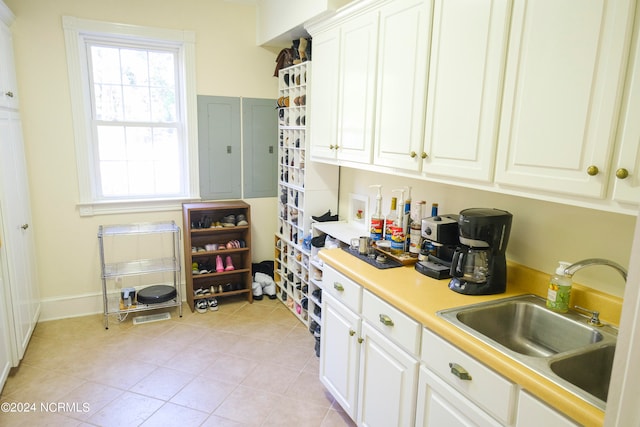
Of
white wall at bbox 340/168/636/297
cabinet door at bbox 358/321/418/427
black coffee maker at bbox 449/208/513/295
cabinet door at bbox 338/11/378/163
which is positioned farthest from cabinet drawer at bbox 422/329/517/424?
cabinet door at bbox 338/11/378/163

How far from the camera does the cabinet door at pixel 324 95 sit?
8.70 ft

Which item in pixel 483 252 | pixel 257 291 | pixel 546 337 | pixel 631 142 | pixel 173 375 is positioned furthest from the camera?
pixel 257 291

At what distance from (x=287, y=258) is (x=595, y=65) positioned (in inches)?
113

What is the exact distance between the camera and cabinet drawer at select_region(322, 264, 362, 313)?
6.59 ft

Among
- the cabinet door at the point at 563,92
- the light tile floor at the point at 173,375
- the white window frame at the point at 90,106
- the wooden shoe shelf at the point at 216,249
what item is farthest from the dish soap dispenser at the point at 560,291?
the white window frame at the point at 90,106

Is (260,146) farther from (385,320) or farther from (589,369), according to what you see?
(589,369)

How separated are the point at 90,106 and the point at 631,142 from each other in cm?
363

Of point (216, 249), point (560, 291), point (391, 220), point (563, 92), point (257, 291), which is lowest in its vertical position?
point (257, 291)

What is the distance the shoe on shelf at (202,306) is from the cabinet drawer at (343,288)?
170 cm

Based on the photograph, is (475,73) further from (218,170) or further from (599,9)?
(218,170)

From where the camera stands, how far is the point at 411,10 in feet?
6.29

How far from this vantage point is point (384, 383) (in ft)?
5.99

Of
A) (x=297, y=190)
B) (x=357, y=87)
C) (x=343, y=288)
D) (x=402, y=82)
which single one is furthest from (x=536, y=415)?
(x=297, y=190)

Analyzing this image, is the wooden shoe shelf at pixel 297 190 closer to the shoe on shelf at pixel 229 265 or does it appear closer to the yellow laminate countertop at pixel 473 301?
the shoe on shelf at pixel 229 265
